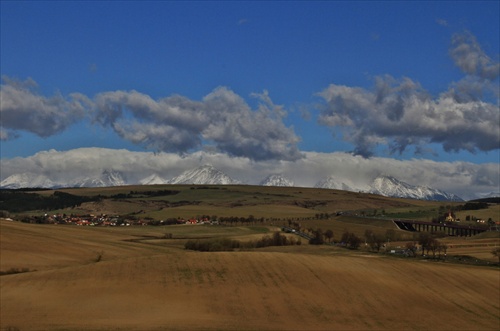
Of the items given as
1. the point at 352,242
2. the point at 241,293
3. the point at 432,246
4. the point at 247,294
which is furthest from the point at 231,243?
the point at 247,294

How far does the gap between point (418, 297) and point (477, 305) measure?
7.77m

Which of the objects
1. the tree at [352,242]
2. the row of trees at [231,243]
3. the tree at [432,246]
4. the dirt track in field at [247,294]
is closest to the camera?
the dirt track in field at [247,294]

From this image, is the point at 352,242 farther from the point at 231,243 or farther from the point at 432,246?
the point at 231,243

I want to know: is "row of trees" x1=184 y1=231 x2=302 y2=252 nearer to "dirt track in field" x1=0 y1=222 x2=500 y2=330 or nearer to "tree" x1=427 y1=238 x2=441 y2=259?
"dirt track in field" x1=0 y1=222 x2=500 y2=330

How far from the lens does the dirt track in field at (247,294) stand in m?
69.1

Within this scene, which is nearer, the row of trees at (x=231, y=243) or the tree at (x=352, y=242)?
the row of trees at (x=231, y=243)

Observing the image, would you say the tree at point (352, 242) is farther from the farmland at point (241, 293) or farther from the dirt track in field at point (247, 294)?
the dirt track in field at point (247, 294)

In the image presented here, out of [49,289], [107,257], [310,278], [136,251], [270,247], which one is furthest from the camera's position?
[270,247]

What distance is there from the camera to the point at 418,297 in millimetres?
91062

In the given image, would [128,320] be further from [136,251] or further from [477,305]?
[136,251]

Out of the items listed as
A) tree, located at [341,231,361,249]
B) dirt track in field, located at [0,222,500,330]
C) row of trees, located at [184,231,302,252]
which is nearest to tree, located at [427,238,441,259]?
tree, located at [341,231,361,249]

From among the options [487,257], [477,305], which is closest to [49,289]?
[477,305]

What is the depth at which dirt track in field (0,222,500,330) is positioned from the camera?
227ft

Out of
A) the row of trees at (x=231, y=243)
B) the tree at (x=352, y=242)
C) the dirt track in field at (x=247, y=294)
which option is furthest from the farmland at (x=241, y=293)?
the tree at (x=352, y=242)
